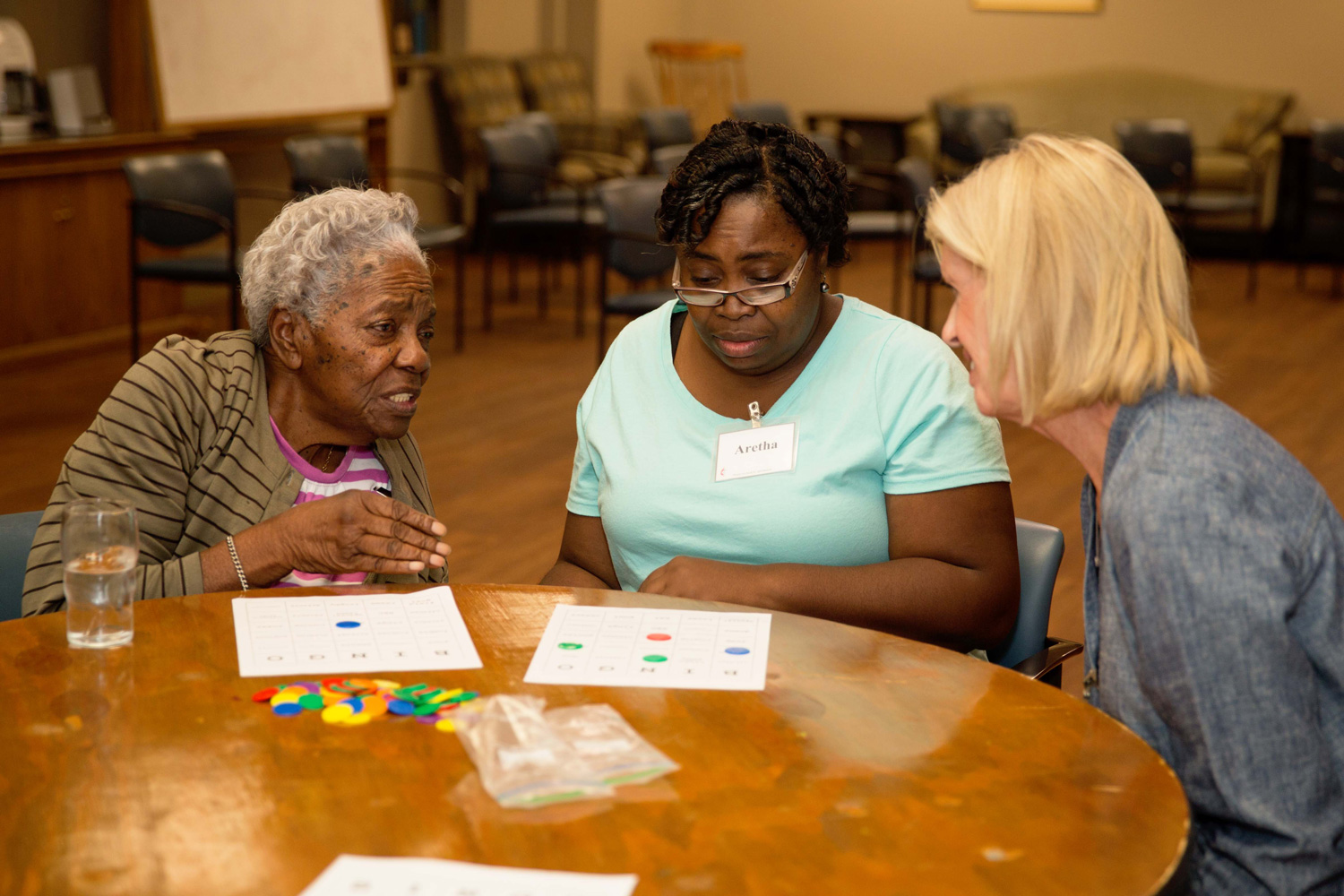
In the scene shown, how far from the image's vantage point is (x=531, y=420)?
5785 millimetres

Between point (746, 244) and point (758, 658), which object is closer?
point (758, 658)

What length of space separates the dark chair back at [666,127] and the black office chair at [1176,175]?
2871 mm

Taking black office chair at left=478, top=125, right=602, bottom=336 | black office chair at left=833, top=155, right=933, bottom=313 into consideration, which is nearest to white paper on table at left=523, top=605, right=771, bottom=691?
black office chair at left=833, top=155, right=933, bottom=313

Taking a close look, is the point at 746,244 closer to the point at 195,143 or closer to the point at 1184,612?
the point at 1184,612

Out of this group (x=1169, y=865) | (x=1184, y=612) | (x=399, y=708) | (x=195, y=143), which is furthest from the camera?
(x=195, y=143)

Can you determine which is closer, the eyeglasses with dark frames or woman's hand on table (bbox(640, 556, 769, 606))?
woman's hand on table (bbox(640, 556, 769, 606))

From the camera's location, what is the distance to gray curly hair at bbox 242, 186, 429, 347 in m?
1.96

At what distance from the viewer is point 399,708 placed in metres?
1.36

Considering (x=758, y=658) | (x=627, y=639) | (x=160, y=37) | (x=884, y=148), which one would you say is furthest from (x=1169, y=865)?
(x=884, y=148)

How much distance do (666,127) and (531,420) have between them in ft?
12.8

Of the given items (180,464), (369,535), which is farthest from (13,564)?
(369,535)

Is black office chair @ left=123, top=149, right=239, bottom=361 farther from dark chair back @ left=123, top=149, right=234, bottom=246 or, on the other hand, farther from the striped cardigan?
the striped cardigan

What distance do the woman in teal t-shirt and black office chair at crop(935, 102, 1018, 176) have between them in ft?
26.4

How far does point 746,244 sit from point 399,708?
86 cm
